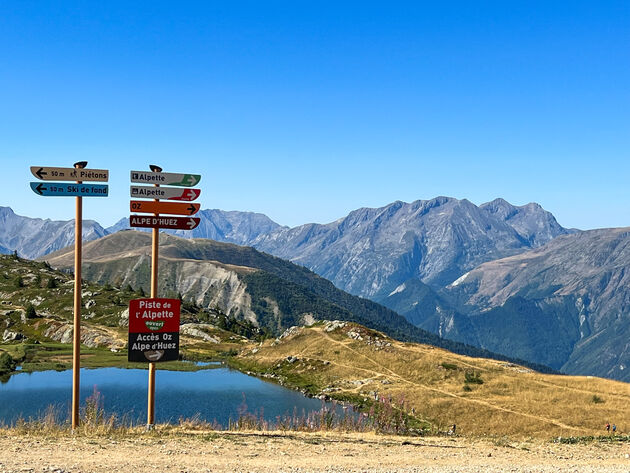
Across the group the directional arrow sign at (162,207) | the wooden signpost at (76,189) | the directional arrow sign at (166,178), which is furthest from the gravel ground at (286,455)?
the directional arrow sign at (166,178)

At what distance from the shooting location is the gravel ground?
69.8 ft

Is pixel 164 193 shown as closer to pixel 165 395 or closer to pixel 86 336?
pixel 165 395

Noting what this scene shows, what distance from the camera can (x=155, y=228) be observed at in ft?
100

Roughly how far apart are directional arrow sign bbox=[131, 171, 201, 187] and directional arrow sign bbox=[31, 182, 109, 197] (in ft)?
5.74

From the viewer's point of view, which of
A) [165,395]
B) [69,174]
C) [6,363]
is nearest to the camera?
[69,174]

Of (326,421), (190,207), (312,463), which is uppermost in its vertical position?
(190,207)

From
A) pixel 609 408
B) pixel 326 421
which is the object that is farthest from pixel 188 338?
pixel 326 421

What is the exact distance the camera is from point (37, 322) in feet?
527

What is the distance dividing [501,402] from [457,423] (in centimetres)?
781

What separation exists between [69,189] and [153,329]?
28.0 feet

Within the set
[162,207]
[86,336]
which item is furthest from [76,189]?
[86,336]

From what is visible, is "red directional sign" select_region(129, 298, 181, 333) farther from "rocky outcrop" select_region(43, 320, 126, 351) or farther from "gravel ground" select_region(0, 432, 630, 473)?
"rocky outcrop" select_region(43, 320, 126, 351)

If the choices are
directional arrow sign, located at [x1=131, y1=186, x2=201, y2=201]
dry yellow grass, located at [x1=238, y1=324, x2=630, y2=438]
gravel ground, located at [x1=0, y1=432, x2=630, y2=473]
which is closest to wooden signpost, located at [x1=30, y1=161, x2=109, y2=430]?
directional arrow sign, located at [x1=131, y1=186, x2=201, y2=201]

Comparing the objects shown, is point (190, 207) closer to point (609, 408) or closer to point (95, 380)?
point (609, 408)
